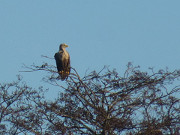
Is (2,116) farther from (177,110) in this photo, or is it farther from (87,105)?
(177,110)

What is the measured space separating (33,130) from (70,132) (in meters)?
1.28

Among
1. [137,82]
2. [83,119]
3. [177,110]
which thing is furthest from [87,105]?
[177,110]

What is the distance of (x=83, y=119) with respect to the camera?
50.6 ft

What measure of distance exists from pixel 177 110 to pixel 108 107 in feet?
6.99

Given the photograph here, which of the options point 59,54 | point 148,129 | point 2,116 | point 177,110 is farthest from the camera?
point 59,54

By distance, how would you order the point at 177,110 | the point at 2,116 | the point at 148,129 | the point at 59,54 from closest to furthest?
the point at 148,129, the point at 177,110, the point at 2,116, the point at 59,54

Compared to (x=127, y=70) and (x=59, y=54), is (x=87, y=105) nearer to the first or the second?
(x=127, y=70)

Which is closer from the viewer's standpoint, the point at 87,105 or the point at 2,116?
the point at 87,105

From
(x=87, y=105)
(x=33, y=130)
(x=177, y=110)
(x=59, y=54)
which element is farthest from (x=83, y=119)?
(x=59, y=54)

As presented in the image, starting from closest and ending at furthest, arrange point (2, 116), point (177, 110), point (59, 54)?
point (177, 110), point (2, 116), point (59, 54)

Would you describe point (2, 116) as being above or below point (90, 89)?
above

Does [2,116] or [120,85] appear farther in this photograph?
[2,116]

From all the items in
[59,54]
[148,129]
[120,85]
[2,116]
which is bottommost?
[148,129]

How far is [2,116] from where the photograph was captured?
18.8 meters
